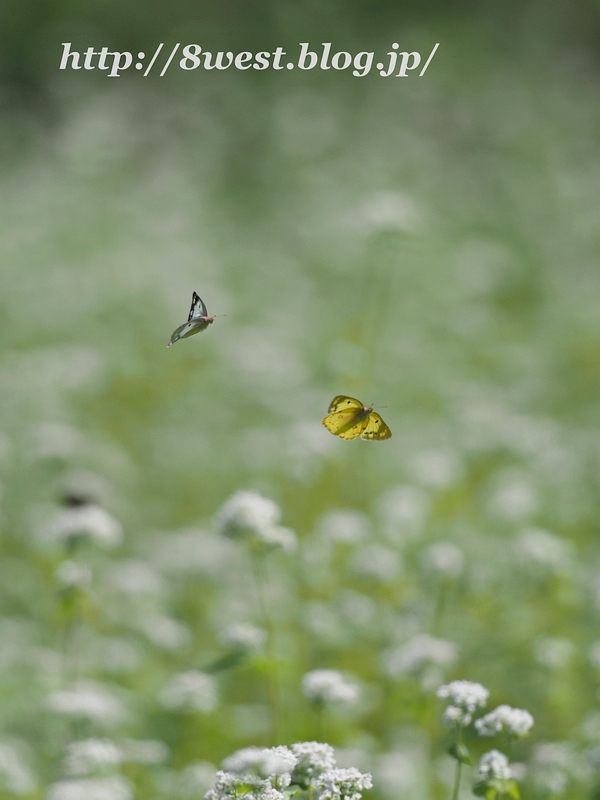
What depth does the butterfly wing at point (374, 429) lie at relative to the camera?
2.26 metres

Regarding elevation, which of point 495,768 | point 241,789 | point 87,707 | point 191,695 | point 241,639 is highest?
point 241,639

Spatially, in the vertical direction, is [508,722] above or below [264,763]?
above

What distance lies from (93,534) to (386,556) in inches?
62.5

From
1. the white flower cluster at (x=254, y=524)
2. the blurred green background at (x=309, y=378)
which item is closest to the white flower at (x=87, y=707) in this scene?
the blurred green background at (x=309, y=378)

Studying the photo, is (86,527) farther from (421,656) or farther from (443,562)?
(443,562)

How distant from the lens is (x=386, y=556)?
4258mm

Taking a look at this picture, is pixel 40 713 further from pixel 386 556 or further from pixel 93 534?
pixel 386 556

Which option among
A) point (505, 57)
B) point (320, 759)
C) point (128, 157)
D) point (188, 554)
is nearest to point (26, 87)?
point (128, 157)

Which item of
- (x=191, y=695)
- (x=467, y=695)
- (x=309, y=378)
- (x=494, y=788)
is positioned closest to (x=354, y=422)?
(x=467, y=695)

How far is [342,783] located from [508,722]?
1.76ft

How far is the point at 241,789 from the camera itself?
1.93 meters

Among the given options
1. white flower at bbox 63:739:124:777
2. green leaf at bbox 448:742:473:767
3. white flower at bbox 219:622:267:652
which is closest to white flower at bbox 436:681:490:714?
green leaf at bbox 448:742:473:767

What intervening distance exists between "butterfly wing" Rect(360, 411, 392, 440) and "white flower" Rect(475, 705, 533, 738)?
0.83m

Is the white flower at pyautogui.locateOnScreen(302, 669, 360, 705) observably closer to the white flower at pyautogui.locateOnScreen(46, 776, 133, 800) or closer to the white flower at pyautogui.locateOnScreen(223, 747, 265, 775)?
the white flower at pyautogui.locateOnScreen(46, 776, 133, 800)
